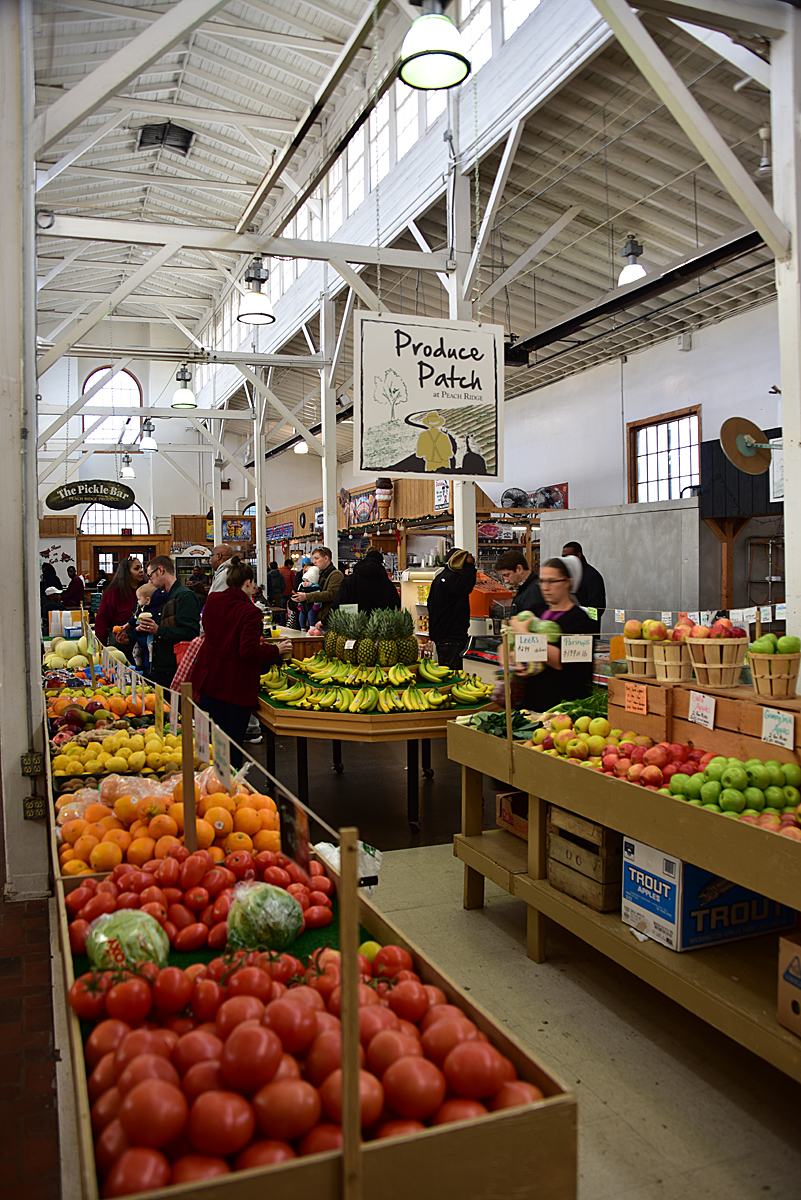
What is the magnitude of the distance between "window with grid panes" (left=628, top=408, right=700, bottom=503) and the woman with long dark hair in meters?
7.71

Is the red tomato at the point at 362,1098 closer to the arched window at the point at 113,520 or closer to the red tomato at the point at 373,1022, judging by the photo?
the red tomato at the point at 373,1022

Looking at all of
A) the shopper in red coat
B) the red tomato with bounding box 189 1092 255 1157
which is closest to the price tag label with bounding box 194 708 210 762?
the red tomato with bounding box 189 1092 255 1157

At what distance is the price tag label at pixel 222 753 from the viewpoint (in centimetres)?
239

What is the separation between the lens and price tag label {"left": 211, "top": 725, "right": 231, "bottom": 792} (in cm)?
239

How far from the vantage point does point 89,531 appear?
84.4ft

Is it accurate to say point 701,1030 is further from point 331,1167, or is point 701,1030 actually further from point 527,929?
point 331,1167

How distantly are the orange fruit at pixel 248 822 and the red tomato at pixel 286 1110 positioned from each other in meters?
1.27

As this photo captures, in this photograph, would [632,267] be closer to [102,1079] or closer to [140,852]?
[140,852]

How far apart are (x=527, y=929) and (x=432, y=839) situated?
4.79ft

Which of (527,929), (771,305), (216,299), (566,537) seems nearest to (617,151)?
(771,305)

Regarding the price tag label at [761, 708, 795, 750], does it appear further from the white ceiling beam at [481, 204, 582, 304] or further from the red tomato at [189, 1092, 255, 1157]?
the white ceiling beam at [481, 204, 582, 304]

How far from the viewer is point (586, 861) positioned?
122 inches

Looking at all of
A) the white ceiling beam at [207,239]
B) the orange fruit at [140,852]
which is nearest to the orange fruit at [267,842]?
the orange fruit at [140,852]

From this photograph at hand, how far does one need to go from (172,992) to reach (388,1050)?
1.56ft
